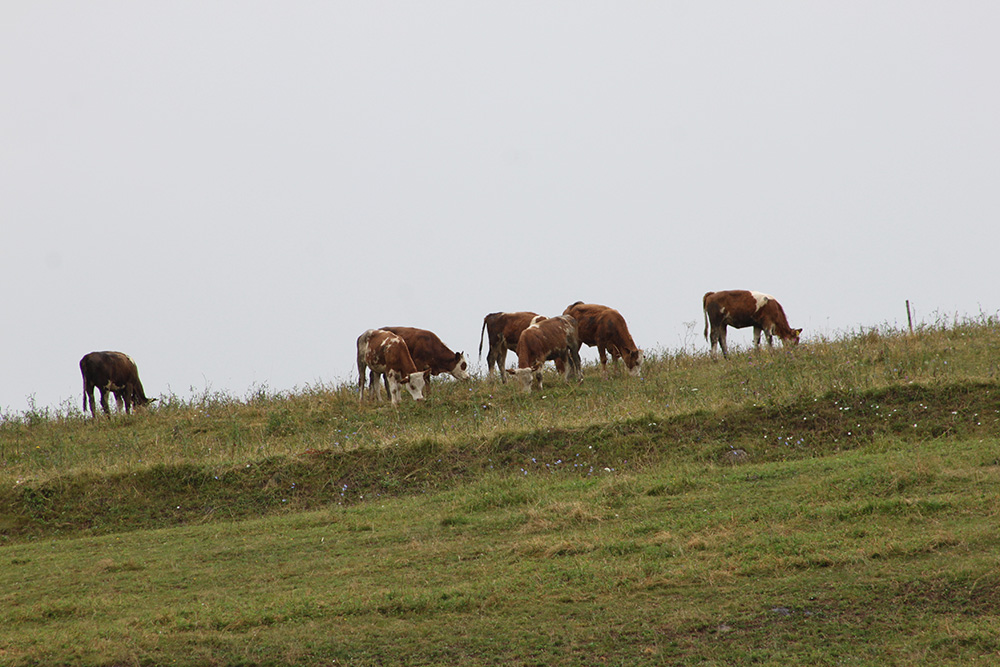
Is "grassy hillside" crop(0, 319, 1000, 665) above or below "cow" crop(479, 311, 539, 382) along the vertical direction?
below

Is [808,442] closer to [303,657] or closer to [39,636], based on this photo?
[303,657]

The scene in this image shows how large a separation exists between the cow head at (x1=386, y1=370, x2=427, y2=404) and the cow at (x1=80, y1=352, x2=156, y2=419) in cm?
616

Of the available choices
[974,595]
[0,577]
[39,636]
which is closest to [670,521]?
[974,595]

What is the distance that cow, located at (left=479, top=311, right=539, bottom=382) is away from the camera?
22.4 meters

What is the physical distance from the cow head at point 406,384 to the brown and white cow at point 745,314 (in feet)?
23.2

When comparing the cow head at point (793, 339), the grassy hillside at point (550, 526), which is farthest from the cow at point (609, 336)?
the cow head at point (793, 339)

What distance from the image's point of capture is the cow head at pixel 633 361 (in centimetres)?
2080

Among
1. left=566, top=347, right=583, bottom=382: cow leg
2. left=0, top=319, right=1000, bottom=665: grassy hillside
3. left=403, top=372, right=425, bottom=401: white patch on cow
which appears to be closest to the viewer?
left=0, top=319, right=1000, bottom=665: grassy hillside

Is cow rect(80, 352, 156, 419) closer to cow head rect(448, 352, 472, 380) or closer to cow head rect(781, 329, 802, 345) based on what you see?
cow head rect(448, 352, 472, 380)

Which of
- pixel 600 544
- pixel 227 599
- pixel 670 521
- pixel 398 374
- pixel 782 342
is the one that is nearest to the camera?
pixel 227 599

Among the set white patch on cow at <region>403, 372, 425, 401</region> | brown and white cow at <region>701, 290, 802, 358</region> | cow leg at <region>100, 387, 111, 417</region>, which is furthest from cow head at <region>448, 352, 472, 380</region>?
cow leg at <region>100, 387, 111, 417</region>

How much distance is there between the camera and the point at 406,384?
20.3 m

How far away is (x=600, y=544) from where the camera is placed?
9703 millimetres

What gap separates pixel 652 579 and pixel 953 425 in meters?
6.60
